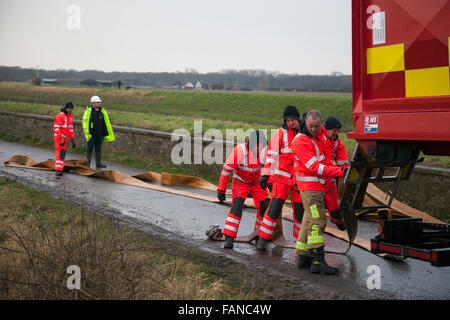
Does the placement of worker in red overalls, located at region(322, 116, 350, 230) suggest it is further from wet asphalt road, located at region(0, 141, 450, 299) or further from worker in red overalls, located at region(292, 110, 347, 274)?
worker in red overalls, located at region(292, 110, 347, 274)

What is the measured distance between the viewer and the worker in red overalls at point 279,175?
274 inches

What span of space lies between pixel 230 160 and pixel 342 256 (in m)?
1.92

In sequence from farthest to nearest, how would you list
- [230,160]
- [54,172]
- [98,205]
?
[54,172]
[98,205]
[230,160]

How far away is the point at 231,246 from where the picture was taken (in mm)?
7152

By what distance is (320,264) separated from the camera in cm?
600

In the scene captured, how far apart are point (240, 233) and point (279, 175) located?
1438 mm

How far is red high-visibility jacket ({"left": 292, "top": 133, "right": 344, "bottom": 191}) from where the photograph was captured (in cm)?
593

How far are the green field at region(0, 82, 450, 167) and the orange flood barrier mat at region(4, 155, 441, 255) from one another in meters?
5.80

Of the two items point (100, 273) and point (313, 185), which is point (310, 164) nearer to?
point (313, 185)

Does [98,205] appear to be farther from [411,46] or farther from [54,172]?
[411,46]

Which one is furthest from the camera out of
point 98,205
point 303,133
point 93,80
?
point 93,80
